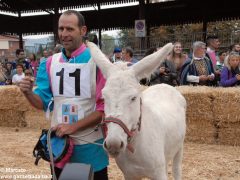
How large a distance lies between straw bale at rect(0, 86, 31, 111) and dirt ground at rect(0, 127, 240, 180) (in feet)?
5.07

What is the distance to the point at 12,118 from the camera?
877 centimetres

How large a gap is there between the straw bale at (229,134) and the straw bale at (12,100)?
14.8ft

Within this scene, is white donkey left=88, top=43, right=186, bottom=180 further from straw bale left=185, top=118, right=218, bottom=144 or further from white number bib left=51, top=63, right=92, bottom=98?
straw bale left=185, top=118, right=218, bottom=144

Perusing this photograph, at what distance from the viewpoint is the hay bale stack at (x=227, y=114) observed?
6347 mm

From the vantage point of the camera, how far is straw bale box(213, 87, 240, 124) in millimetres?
6316

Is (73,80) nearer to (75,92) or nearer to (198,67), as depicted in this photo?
(75,92)

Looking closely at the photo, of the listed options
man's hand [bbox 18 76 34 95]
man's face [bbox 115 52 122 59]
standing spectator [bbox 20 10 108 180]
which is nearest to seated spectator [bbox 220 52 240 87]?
man's face [bbox 115 52 122 59]

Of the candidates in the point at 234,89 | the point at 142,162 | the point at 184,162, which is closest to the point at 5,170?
the point at 184,162

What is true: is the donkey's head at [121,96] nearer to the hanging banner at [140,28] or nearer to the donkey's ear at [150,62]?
the donkey's ear at [150,62]

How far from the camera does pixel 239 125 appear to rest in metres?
6.57

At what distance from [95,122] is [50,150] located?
1.18 ft

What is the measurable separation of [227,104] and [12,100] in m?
5.09

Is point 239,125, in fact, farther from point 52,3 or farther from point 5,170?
point 52,3

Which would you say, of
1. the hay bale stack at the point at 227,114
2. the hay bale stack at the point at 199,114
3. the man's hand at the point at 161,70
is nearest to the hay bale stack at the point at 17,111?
the man's hand at the point at 161,70
